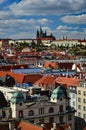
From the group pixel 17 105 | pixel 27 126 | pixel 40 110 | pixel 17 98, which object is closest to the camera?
pixel 27 126

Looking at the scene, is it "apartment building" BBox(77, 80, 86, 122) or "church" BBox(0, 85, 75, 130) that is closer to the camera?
"church" BBox(0, 85, 75, 130)

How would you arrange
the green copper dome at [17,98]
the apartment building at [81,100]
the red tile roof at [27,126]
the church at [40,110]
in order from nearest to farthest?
the red tile roof at [27,126] → the green copper dome at [17,98] → the church at [40,110] → the apartment building at [81,100]

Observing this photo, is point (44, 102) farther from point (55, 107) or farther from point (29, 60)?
point (29, 60)

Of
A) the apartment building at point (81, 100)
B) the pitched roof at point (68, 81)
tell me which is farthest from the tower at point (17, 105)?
the pitched roof at point (68, 81)

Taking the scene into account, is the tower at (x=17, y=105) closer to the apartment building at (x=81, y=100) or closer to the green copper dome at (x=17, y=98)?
the green copper dome at (x=17, y=98)

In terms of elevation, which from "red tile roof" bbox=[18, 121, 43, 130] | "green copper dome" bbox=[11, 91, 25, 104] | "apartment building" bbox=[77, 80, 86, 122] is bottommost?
"apartment building" bbox=[77, 80, 86, 122]

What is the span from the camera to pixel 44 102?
5025cm

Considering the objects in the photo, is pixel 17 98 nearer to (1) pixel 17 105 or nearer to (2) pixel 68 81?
(1) pixel 17 105

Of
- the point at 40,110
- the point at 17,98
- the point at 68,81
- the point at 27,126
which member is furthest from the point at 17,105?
the point at 68,81

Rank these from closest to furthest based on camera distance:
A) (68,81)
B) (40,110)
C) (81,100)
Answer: (40,110), (81,100), (68,81)

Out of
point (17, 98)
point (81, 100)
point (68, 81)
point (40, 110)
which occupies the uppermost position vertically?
point (17, 98)

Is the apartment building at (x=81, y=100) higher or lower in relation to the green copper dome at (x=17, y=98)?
lower

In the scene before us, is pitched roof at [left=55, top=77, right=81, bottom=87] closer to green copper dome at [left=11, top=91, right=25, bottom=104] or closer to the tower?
the tower

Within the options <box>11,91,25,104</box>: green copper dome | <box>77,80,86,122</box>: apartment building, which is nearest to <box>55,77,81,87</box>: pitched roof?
<box>77,80,86,122</box>: apartment building
